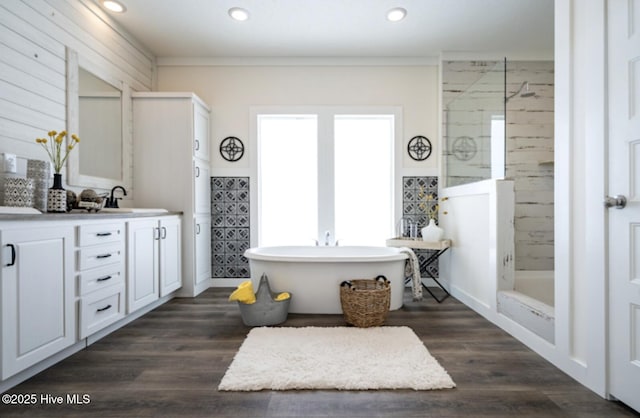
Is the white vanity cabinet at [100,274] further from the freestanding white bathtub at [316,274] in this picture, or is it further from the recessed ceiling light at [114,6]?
the recessed ceiling light at [114,6]

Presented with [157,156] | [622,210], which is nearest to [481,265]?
[622,210]

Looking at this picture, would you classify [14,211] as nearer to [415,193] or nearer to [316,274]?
[316,274]

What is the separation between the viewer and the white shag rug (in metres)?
1.73

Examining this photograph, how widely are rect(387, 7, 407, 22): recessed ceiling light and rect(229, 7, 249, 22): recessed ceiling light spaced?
4.21 feet

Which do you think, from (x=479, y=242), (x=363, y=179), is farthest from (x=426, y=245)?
(x=363, y=179)

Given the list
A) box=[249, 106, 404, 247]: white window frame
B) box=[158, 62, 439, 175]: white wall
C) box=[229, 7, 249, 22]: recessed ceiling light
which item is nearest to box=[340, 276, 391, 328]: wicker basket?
box=[249, 106, 404, 247]: white window frame

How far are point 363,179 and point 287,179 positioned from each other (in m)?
0.91

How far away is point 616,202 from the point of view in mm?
1562

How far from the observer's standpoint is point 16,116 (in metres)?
2.16

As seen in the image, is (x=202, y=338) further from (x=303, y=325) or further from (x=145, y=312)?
(x=145, y=312)

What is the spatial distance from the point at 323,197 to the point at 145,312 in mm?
2138

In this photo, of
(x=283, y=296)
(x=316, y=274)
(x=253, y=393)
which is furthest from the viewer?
(x=316, y=274)

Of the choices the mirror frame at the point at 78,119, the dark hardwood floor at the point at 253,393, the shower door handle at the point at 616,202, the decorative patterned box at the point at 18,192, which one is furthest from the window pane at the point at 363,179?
the decorative patterned box at the point at 18,192

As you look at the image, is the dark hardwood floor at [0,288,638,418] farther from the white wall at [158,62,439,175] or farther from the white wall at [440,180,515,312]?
the white wall at [158,62,439,175]
